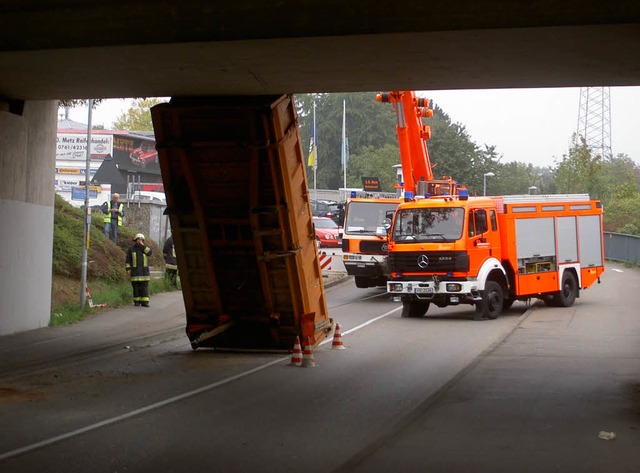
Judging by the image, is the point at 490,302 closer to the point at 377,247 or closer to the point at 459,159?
the point at 377,247

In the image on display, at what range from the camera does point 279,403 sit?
36.6ft

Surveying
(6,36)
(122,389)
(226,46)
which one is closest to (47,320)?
(122,389)

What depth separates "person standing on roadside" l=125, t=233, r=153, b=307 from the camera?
2128 cm

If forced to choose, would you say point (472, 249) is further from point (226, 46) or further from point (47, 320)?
point (226, 46)

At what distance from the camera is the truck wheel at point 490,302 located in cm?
2081

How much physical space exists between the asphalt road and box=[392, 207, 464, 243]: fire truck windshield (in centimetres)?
274

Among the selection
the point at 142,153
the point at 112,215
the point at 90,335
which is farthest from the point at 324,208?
the point at 90,335

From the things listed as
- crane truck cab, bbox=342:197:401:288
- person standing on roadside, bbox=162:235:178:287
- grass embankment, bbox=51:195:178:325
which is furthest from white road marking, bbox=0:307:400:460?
crane truck cab, bbox=342:197:401:288

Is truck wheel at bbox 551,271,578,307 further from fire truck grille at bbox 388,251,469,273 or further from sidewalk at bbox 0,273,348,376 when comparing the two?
sidewalk at bbox 0,273,348,376

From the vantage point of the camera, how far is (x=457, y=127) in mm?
78812

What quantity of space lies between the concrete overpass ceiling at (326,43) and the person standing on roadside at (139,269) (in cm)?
823

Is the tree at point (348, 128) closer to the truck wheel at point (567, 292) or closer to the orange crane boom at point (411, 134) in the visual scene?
the orange crane boom at point (411, 134)

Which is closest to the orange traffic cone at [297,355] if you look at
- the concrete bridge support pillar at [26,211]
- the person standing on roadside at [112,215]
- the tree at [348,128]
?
the concrete bridge support pillar at [26,211]

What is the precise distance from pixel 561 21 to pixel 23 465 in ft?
23.4
